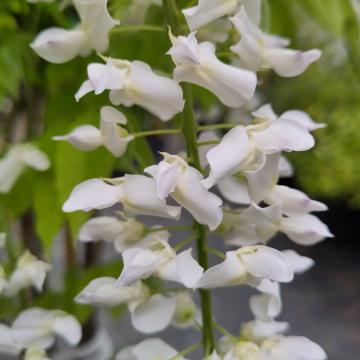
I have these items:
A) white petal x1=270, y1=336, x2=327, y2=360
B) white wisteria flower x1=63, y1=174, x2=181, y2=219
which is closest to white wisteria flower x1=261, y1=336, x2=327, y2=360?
white petal x1=270, y1=336, x2=327, y2=360

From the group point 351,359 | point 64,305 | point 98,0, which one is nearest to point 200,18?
point 98,0

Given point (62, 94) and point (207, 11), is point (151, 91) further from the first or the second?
point (62, 94)

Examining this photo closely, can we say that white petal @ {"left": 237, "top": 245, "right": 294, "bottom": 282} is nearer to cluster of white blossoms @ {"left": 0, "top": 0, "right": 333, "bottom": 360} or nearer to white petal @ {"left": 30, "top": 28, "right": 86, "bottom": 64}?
cluster of white blossoms @ {"left": 0, "top": 0, "right": 333, "bottom": 360}

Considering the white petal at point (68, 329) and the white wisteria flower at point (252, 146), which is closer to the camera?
the white wisteria flower at point (252, 146)

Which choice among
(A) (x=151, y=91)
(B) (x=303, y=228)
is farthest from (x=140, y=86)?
(B) (x=303, y=228)

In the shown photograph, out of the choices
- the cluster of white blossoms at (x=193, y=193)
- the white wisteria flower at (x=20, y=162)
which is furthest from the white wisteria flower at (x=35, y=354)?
the white wisteria flower at (x=20, y=162)

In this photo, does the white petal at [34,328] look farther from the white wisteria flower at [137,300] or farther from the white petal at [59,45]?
the white petal at [59,45]
